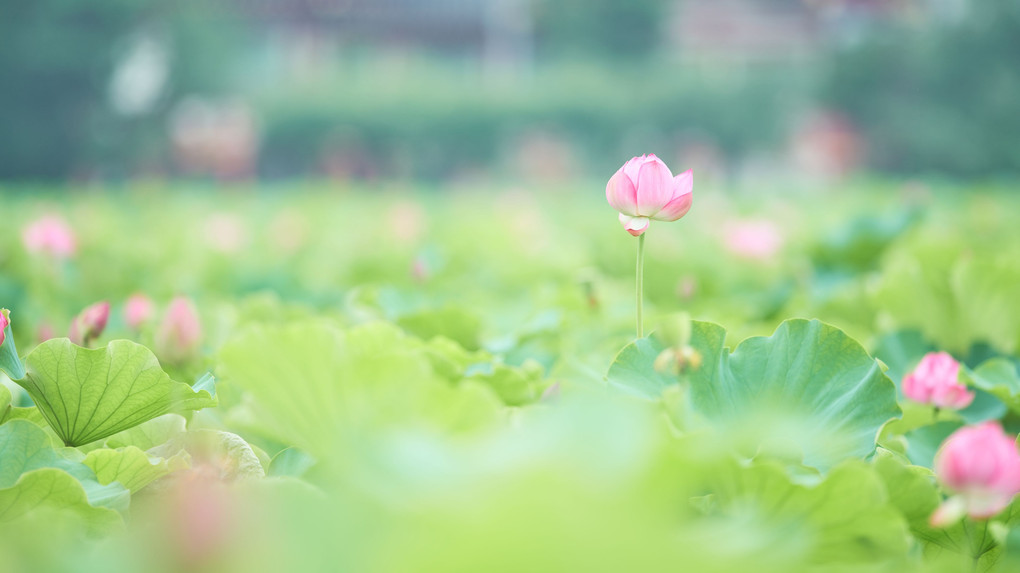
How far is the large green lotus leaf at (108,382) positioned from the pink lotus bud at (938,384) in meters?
0.49

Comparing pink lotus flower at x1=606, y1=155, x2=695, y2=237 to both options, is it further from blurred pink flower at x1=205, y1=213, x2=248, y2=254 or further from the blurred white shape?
the blurred white shape

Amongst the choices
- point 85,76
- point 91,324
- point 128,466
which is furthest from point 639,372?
point 85,76

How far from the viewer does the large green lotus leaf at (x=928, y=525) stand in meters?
0.44

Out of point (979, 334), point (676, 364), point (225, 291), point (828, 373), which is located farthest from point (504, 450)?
point (225, 291)

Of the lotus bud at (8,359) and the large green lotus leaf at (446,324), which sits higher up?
the lotus bud at (8,359)

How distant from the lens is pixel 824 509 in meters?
0.41

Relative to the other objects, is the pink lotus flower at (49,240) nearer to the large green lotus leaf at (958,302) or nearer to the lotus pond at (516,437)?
the lotus pond at (516,437)

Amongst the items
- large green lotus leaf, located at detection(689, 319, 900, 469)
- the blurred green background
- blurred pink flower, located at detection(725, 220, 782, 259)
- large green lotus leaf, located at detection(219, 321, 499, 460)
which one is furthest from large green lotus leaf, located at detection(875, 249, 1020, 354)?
the blurred green background

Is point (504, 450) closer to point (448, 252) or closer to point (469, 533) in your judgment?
point (469, 533)

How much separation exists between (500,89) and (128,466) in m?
13.2

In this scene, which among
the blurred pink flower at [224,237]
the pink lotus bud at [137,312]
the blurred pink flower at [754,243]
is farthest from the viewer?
the blurred pink flower at [224,237]

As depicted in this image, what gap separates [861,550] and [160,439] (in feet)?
1.36

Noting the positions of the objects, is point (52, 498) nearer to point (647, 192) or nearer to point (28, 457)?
point (28, 457)

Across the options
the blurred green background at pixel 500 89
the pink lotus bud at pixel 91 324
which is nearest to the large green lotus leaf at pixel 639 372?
the pink lotus bud at pixel 91 324
